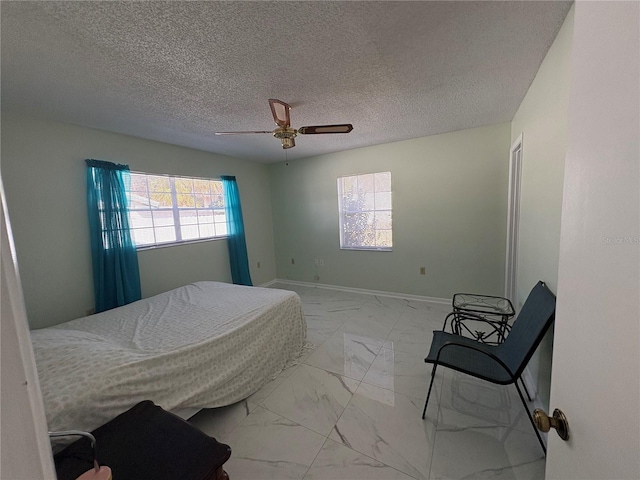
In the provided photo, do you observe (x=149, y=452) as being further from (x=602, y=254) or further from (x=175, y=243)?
(x=175, y=243)

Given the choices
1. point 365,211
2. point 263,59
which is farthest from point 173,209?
point 365,211

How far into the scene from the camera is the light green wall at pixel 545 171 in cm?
142

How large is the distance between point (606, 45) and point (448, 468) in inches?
73.0

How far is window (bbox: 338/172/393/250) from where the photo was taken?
3957 millimetres

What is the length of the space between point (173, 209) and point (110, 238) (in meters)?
0.90

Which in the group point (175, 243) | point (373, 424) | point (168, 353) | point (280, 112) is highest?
point (280, 112)

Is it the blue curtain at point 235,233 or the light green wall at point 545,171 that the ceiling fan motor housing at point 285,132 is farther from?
the blue curtain at point 235,233

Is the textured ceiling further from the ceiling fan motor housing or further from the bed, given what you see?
the bed

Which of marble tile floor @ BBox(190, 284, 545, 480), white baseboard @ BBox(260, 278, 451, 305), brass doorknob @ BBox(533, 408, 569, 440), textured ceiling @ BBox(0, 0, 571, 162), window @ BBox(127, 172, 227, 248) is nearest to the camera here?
brass doorknob @ BBox(533, 408, 569, 440)

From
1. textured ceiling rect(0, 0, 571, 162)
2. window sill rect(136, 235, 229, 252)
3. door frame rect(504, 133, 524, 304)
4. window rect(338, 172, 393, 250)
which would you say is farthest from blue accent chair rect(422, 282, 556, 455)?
window sill rect(136, 235, 229, 252)

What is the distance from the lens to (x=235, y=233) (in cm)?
419

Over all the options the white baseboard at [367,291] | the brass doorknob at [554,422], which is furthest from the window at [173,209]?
the brass doorknob at [554,422]

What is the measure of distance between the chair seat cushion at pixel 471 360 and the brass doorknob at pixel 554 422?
0.91m

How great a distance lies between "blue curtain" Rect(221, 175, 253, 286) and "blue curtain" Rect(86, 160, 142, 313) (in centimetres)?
141
